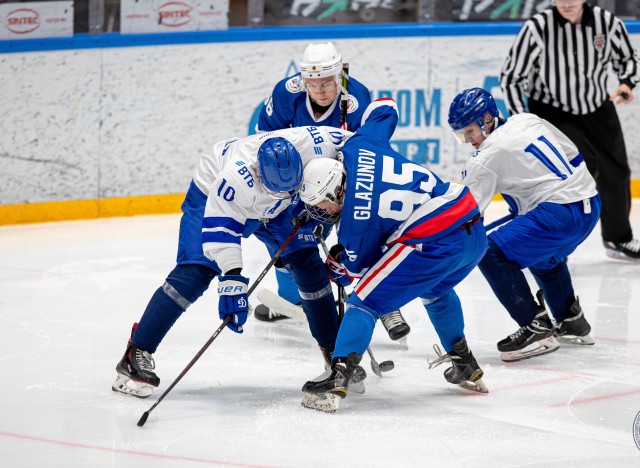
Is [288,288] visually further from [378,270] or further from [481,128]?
[378,270]

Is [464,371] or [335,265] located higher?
[335,265]

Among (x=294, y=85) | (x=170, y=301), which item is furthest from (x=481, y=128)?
(x=170, y=301)

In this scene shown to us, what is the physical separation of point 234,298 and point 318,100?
1.21 metres

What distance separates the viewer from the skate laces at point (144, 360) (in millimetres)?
3783

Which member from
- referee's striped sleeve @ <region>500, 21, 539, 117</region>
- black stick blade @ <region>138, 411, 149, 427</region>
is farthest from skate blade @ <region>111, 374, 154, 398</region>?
referee's striped sleeve @ <region>500, 21, 539, 117</region>

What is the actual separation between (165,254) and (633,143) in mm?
3370

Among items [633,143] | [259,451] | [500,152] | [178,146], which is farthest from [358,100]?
[633,143]

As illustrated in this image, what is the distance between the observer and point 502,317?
4984mm

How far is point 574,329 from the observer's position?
4562mm

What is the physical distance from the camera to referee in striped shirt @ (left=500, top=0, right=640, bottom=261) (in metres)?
6.06

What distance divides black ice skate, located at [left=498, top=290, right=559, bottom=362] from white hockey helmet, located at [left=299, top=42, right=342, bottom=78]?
1217mm

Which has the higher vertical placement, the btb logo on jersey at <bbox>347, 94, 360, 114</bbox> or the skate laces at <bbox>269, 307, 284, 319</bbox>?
the btb logo on jersey at <bbox>347, 94, 360, 114</bbox>

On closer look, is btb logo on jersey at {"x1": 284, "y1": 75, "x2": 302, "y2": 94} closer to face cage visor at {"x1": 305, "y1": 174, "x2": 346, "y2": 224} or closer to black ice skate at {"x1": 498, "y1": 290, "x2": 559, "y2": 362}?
face cage visor at {"x1": 305, "y1": 174, "x2": 346, "y2": 224}

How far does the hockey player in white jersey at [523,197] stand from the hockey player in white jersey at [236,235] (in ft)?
2.37
